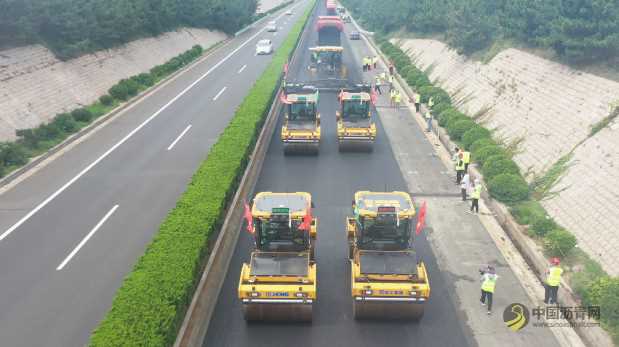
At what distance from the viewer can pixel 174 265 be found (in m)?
12.7

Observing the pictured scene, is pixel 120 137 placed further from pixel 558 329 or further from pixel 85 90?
pixel 558 329

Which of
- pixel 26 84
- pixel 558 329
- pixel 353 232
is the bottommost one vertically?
pixel 558 329

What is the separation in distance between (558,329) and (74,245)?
1570 centimetres

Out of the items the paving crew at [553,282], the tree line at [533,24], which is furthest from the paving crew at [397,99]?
the paving crew at [553,282]

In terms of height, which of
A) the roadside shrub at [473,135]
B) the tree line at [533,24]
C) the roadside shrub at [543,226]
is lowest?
the roadside shrub at [543,226]

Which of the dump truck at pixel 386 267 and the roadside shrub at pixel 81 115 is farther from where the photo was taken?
the roadside shrub at pixel 81 115

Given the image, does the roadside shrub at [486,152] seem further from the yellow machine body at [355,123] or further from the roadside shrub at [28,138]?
the roadside shrub at [28,138]

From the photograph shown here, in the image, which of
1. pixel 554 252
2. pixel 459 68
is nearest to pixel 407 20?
pixel 459 68

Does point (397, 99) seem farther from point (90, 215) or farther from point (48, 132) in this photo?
point (90, 215)

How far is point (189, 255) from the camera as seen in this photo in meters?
13.2

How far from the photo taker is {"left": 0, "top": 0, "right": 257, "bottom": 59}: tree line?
105ft

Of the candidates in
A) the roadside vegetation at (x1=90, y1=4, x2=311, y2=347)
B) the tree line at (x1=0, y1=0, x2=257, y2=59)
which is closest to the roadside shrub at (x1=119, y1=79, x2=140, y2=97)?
the tree line at (x1=0, y1=0, x2=257, y2=59)

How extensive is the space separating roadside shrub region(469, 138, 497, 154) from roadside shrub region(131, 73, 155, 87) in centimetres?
2814

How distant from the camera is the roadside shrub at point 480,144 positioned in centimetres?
2436
